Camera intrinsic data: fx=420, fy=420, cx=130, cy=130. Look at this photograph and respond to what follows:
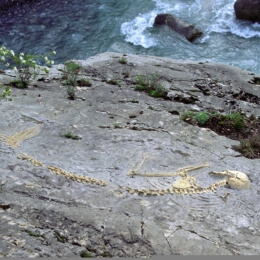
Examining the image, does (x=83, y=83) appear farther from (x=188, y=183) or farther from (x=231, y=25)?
(x=231, y=25)

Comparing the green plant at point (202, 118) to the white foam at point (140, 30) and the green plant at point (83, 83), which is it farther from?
the white foam at point (140, 30)

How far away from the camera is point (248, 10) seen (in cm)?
1457

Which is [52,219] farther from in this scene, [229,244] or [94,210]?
[229,244]

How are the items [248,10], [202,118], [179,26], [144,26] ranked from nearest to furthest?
[202,118], [179,26], [248,10], [144,26]

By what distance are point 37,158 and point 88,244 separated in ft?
6.34

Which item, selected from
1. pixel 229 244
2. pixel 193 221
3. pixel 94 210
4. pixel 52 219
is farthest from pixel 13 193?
pixel 229 244

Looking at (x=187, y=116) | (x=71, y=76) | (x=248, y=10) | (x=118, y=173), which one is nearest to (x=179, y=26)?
(x=248, y=10)

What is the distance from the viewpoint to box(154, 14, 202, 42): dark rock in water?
46.0 ft

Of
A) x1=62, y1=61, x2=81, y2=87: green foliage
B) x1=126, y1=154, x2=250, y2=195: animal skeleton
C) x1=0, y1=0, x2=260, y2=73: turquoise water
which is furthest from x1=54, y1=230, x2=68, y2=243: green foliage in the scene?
x1=0, y1=0, x2=260, y2=73: turquoise water

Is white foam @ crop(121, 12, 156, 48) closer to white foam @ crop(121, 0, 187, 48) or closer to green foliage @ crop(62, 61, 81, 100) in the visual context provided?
white foam @ crop(121, 0, 187, 48)

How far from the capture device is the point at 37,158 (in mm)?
6207

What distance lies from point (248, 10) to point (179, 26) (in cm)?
250

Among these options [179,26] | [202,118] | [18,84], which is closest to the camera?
[202,118]

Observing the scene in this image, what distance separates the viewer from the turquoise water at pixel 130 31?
1362 centimetres
